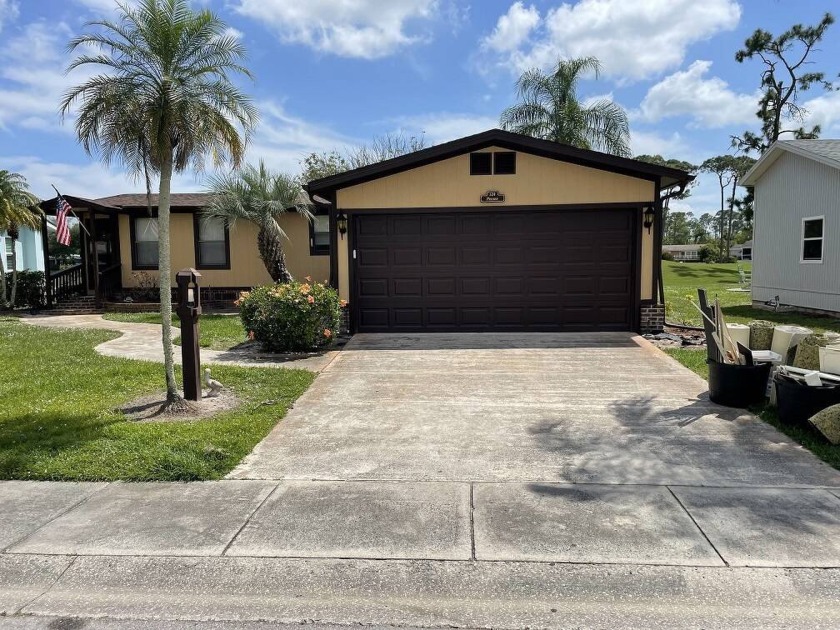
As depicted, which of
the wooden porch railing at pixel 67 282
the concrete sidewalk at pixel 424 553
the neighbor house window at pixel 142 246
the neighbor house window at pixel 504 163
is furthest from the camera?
the wooden porch railing at pixel 67 282

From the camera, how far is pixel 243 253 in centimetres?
1711

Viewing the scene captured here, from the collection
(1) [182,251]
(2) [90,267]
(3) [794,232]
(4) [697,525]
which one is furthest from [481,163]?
(2) [90,267]

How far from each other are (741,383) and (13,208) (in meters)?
18.8

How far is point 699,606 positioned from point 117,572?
9.94 ft

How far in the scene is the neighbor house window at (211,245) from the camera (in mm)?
17109

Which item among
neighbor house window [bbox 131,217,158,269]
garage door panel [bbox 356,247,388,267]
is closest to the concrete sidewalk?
garage door panel [bbox 356,247,388,267]

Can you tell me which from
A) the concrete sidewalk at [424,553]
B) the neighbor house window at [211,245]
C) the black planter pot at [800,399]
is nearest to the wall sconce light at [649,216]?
the black planter pot at [800,399]

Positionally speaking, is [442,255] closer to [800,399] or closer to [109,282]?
[800,399]

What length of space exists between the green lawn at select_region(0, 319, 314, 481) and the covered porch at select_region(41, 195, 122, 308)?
27.6ft

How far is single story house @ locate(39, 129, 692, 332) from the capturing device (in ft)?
35.8

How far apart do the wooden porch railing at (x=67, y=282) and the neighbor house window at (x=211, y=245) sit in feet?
12.7

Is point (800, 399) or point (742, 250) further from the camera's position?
point (742, 250)

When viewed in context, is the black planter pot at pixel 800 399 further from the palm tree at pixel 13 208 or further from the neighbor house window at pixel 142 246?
the palm tree at pixel 13 208

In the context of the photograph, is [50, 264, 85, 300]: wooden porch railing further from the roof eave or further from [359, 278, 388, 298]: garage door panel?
[359, 278, 388, 298]: garage door panel
